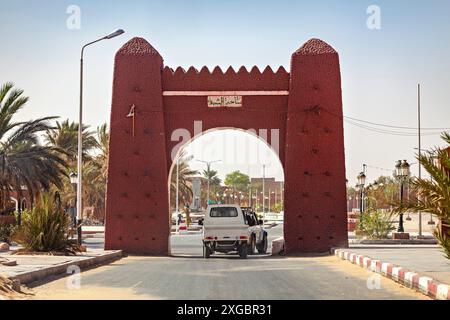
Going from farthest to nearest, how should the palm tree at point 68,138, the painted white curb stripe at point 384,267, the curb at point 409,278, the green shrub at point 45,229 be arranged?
the palm tree at point 68,138 < the green shrub at point 45,229 < the painted white curb stripe at point 384,267 < the curb at point 409,278

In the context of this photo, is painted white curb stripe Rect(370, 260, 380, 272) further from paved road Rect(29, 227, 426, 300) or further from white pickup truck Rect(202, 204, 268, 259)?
white pickup truck Rect(202, 204, 268, 259)

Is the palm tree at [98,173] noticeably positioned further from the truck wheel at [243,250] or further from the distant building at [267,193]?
the distant building at [267,193]

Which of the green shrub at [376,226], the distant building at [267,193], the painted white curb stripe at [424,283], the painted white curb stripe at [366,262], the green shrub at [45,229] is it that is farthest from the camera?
the distant building at [267,193]

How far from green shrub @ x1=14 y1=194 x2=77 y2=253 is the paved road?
3.47 meters

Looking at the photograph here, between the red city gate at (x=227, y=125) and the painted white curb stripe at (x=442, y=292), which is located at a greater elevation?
the red city gate at (x=227, y=125)

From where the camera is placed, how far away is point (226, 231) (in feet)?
95.9

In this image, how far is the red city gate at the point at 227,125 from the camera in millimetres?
30359

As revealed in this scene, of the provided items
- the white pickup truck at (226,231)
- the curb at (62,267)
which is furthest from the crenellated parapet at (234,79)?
Answer: the curb at (62,267)

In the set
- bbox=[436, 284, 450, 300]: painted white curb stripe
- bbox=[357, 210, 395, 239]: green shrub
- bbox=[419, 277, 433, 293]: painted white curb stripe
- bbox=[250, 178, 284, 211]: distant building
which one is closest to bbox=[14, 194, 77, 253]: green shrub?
bbox=[419, 277, 433, 293]: painted white curb stripe

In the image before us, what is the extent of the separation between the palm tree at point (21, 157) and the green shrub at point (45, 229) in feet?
23.7

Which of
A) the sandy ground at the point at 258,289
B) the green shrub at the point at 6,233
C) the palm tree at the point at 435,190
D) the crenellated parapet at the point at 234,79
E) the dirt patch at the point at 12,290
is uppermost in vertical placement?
the crenellated parapet at the point at 234,79

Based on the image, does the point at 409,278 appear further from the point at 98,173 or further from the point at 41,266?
the point at 98,173

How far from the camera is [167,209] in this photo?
1207 inches
